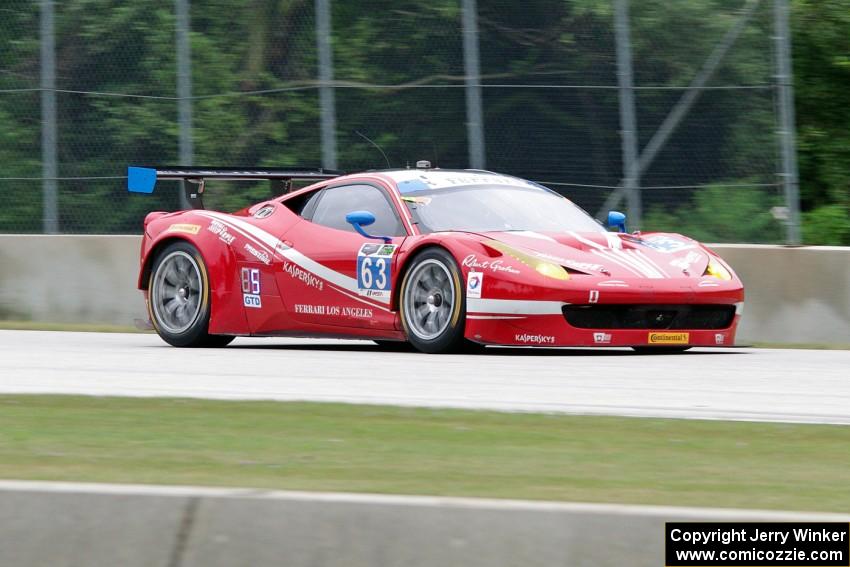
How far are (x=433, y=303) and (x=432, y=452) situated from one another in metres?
4.98

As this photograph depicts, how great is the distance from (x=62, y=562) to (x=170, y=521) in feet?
1.10

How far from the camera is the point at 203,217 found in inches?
491

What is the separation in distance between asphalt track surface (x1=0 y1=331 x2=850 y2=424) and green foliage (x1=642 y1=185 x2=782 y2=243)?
2539mm

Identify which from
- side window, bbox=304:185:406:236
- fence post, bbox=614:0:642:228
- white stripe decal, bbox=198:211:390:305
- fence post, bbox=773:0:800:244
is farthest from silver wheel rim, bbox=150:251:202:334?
fence post, bbox=773:0:800:244

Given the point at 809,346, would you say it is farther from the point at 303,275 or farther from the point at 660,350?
the point at 303,275

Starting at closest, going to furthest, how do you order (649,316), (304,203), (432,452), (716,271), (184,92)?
(432,452)
(649,316)
(716,271)
(304,203)
(184,92)

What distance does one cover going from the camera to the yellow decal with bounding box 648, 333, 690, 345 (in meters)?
10.5

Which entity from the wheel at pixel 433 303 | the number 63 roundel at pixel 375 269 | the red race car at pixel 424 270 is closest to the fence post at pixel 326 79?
the red race car at pixel 424 270

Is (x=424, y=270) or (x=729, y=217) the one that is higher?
(x=729, y=217)

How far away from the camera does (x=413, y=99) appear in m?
15.2

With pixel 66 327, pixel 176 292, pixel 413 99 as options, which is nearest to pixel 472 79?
pixel 413 99

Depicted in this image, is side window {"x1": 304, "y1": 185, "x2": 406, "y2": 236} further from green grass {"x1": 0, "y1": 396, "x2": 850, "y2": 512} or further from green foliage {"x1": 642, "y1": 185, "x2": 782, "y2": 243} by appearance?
green grass {"x1": 0, "y1": 396, "x2": 850, "y2": 512}

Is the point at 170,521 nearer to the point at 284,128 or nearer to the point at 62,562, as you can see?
the point at 62,562

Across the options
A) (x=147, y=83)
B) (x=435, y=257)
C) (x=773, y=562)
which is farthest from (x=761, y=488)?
(x=147, y=83)
